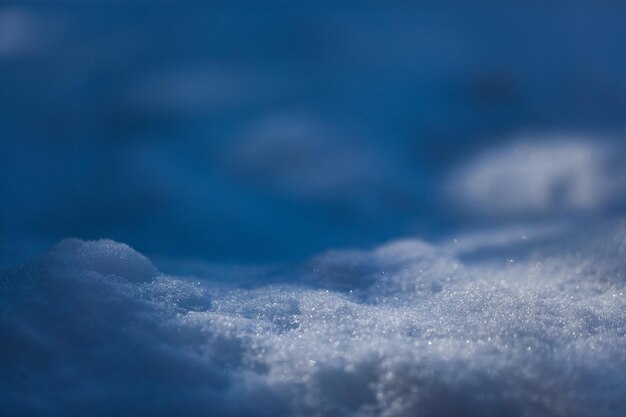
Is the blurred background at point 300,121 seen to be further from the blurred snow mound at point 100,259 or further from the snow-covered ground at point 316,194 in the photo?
the blurred snow mound at point 100,259

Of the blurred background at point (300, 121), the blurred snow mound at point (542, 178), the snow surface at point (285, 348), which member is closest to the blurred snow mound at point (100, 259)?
the snow surface at point (285, 348)

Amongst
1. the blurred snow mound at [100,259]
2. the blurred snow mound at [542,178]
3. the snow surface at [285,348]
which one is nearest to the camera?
the snow surface at [285,348]

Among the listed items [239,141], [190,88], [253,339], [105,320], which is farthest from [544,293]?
[190,88]

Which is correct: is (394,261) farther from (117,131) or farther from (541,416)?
(117,131)

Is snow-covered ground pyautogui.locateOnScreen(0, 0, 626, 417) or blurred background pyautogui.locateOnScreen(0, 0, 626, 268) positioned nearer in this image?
snow-covered ground pyautogui.locateOnScreen(0, 0, 626, 417)

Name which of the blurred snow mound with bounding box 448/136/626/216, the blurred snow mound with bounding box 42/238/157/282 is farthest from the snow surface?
the blurred snow mound with bounding box 448/136/626/216

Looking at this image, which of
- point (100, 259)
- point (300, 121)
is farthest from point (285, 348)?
point (300, 121)

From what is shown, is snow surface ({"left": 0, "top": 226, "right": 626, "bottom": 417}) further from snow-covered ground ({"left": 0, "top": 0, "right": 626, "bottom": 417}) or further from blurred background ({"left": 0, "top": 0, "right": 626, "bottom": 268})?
blurred background ({"left": 0, "top": 0, "right": 626, "bottom": 268})
